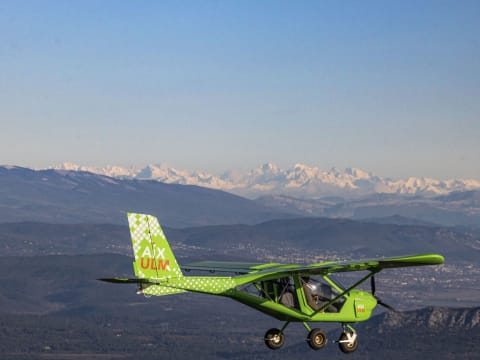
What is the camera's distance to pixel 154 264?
218 feet

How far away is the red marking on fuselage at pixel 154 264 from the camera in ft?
217

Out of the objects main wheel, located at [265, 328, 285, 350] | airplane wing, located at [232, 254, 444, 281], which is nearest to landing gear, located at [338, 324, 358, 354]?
main wheel, located at [265, 328, 285, 350]

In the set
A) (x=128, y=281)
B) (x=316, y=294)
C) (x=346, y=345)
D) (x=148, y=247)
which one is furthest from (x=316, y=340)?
(x=128, y=281)

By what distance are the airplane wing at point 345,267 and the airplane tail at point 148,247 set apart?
684cm

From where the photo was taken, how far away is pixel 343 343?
71500mm

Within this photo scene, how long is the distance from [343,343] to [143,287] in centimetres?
1519

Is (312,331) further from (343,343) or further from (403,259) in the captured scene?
(403,259)

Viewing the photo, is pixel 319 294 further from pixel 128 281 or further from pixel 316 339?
pixel 128 281

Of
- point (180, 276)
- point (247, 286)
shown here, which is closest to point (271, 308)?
point (247, 286)

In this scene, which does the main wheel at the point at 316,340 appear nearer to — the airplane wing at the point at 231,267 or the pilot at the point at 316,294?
the pilot at the point at 316,294

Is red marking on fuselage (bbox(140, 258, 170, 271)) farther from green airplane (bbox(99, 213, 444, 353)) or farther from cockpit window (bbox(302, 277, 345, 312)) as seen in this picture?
cockpit window (bbox(302, 277, 345, 312))

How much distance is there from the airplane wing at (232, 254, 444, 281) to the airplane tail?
6.84 meters

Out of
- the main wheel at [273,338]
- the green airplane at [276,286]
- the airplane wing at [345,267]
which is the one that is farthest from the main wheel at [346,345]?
the airplane wing at [345,267]

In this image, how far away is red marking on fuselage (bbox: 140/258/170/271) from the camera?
2603 inches
